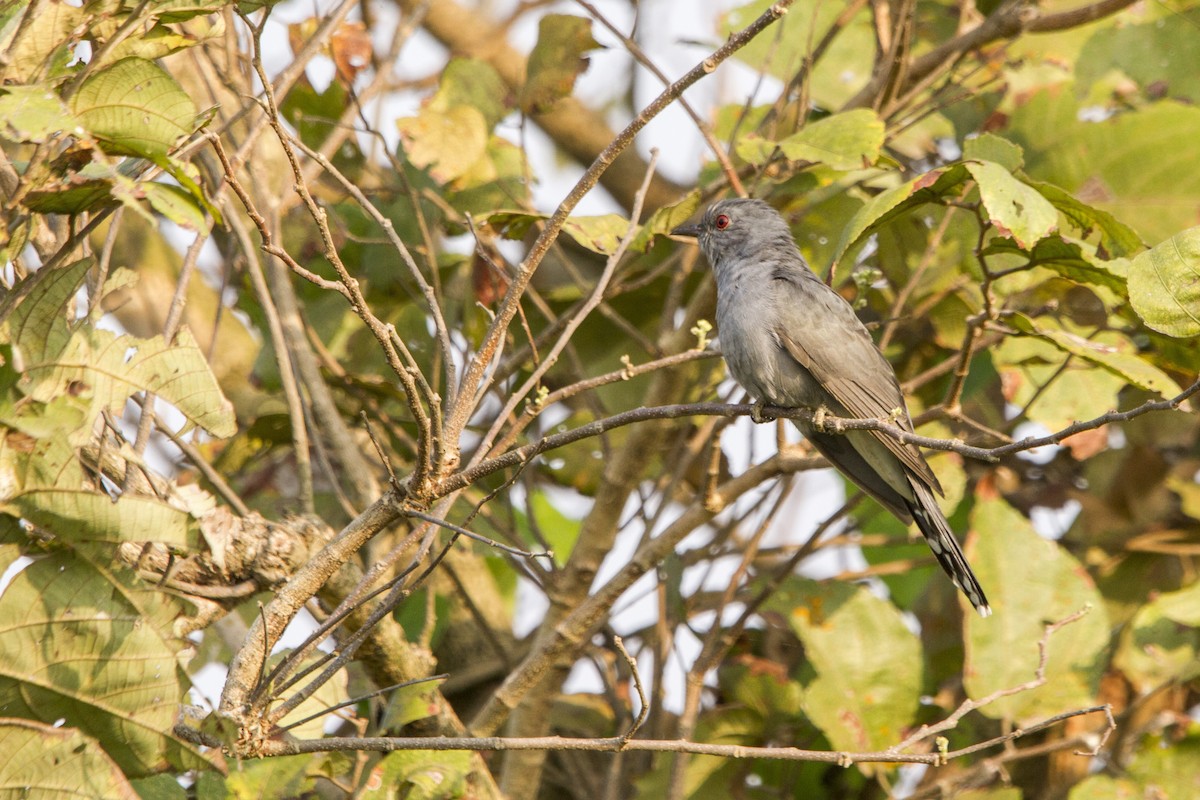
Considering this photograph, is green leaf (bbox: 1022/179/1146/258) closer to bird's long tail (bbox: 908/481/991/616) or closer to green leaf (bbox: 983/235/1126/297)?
green leaf (bbox: 983/235/1126/297)

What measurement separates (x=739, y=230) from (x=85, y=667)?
3362 mm

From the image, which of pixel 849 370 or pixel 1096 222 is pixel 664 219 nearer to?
pixel 849 370

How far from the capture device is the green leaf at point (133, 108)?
254 cm

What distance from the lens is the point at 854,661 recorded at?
4902 millimetres

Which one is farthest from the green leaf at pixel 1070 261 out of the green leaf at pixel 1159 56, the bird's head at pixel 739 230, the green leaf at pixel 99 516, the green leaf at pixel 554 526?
the green leaf at pixel 554 526

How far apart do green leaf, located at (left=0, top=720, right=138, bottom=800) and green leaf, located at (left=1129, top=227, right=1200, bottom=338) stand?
2681 mm

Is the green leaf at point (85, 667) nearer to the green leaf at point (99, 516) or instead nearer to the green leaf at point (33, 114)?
the green leaf at point (99, 516)

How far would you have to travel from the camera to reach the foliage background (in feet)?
8.57

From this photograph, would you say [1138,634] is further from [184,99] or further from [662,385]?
[184,99]

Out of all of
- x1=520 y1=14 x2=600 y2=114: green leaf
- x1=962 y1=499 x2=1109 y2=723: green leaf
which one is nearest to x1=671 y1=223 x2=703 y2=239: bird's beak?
x1=520 y1=14 x2=600 y2=114: green leaf

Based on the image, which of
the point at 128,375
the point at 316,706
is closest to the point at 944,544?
the point at 316,706

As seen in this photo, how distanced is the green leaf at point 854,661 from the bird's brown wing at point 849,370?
2.68 ft

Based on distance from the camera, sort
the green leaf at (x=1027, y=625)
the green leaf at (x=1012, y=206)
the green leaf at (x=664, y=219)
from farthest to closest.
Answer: the green leaf at (x=1027, y=625), the green leaf at (x=664, y=219), the green leaf at (x=1012, y=206)

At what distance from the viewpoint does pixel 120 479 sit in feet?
9.98
